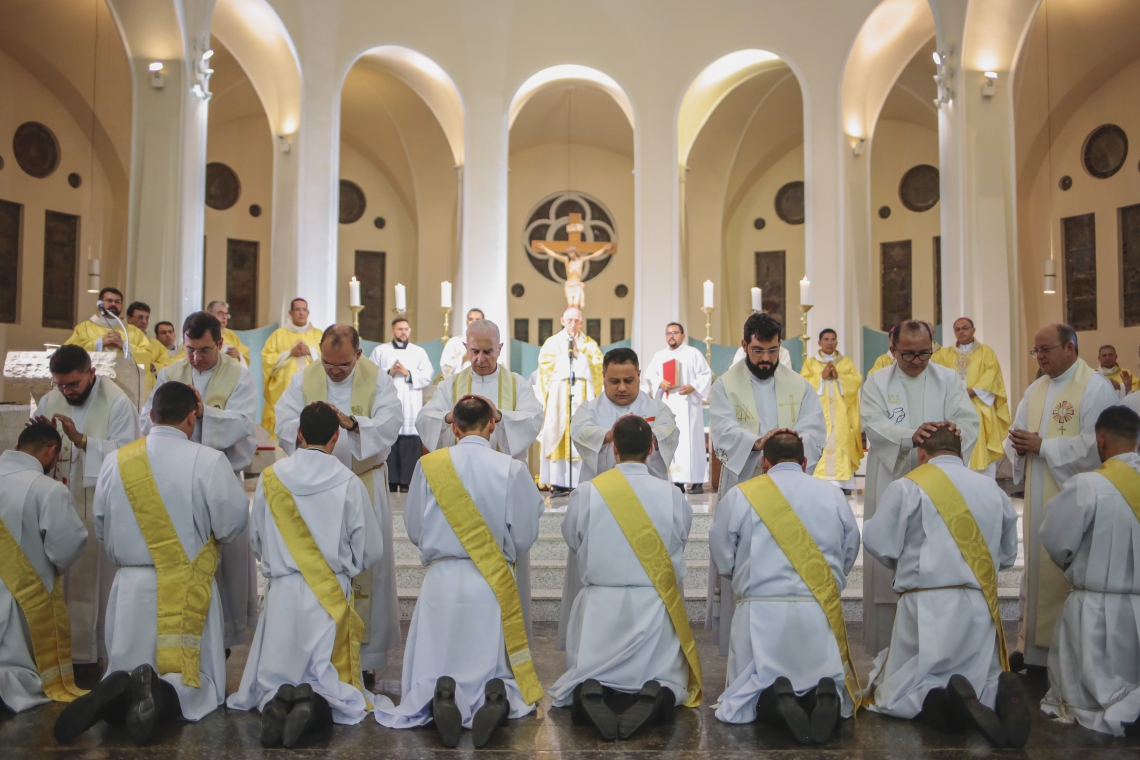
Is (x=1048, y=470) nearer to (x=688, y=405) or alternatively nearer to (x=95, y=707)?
(x=95, y=707)

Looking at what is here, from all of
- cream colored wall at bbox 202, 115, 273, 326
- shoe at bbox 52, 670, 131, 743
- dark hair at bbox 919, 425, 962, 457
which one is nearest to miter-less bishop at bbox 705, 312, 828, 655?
dark hair at bbox 919, 425, 962, 457

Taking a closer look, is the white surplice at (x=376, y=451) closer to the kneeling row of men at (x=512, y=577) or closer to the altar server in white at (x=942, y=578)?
the kneeling row of men at (x=512, y=577)

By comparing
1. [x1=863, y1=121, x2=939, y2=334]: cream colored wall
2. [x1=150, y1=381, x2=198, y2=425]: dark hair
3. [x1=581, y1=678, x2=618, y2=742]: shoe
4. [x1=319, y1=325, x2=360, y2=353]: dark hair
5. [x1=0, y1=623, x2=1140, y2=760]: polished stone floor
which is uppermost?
[x1=863, y1=121, x2=939, y2=334]: cream colored wall

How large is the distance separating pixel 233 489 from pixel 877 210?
53.2 feet

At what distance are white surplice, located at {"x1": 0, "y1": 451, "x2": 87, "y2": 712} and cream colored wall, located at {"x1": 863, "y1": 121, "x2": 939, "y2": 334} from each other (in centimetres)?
1531

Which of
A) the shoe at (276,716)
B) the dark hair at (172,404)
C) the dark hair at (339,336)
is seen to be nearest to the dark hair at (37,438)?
the dark hair at (172,404)

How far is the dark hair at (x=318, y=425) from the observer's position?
4.46 m

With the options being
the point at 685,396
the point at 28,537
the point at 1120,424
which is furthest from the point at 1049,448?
the point at 685,396

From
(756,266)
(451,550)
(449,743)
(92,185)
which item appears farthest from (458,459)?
(756,266)

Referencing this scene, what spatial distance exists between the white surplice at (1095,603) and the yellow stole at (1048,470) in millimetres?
805

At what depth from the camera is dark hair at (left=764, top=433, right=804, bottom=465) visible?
4.53 meters

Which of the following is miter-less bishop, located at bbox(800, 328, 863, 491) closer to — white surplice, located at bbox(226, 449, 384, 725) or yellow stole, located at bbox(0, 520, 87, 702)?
white surplice, located at bbox(226, 449, 384, 725)

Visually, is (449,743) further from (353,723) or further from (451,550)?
(451,550)

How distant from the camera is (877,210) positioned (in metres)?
18.8
